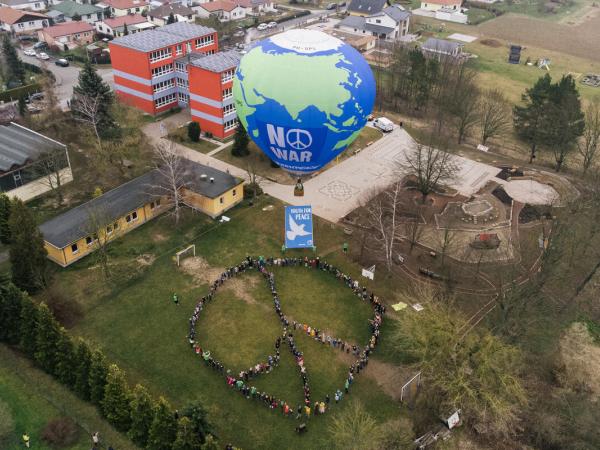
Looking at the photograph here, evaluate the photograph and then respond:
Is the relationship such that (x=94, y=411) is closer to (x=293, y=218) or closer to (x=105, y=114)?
(x=293, y=218)

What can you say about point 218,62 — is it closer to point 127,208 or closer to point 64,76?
point 127,208

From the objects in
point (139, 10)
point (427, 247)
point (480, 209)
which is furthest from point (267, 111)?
point (139, 10)

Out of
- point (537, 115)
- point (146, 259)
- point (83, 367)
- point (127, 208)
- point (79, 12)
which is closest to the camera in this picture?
point (83, 367)

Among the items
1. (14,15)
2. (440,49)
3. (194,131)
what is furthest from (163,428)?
(14,15)

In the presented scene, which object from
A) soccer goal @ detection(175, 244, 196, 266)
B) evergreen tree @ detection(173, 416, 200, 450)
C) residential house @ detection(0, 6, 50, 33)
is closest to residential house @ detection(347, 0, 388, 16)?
residential house @ detection(0, 6, 50, 33)

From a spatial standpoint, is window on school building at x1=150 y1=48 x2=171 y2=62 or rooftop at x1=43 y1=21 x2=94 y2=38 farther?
rooftop at x1=43 y1=21 x2=94 y2=38

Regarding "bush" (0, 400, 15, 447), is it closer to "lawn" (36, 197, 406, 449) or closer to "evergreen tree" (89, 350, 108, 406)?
"evergreen tree" (89, 350, 108, 406)
